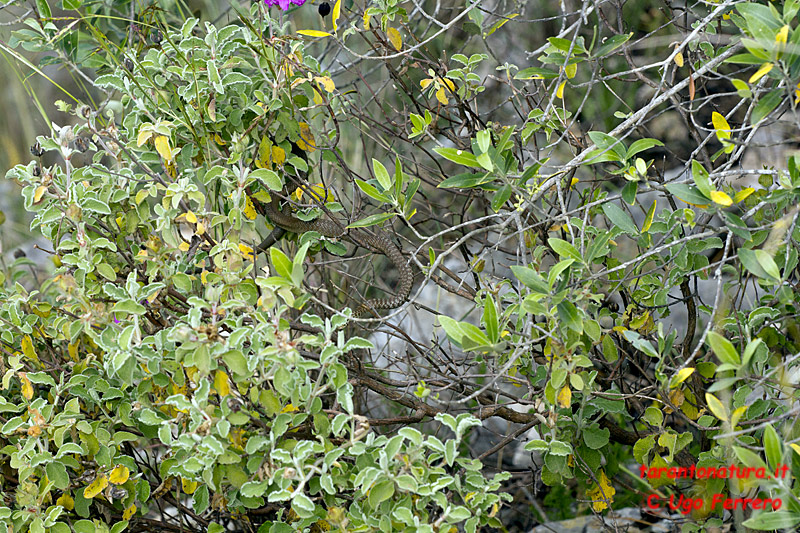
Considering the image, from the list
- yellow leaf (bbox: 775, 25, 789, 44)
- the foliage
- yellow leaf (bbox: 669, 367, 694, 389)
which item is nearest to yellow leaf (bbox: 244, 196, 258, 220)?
the foliage

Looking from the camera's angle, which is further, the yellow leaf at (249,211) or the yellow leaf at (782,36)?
the yellow leaf at (249,211)

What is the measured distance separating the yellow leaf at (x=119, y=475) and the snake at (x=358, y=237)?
0.65m

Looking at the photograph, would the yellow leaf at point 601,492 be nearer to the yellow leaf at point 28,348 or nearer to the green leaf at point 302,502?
the green leaf at point 302,502

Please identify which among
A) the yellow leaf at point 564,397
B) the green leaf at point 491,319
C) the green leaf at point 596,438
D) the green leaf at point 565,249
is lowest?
the green leaf at point 596,438

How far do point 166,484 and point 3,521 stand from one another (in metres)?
0.33

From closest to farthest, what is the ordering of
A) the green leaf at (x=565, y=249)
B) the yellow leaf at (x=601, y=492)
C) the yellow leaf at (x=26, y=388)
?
the green leaf at (x=565, y=249) < the yellow leaf at (x=26, y=388) < the yellow leaf at (x=601, y=492)

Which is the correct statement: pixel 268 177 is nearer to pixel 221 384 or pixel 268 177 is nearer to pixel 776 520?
pixel 221 384

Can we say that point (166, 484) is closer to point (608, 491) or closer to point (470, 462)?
point (470, 462)

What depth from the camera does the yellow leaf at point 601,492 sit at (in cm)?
167

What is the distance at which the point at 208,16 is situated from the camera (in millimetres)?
3031

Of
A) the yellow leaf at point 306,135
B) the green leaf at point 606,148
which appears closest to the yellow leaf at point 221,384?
the yellow leaf at point 306,135

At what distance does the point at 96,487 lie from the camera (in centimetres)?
149

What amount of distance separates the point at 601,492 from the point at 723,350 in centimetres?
70

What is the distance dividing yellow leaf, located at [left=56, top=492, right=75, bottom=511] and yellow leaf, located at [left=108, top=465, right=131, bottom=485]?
0.13 m
